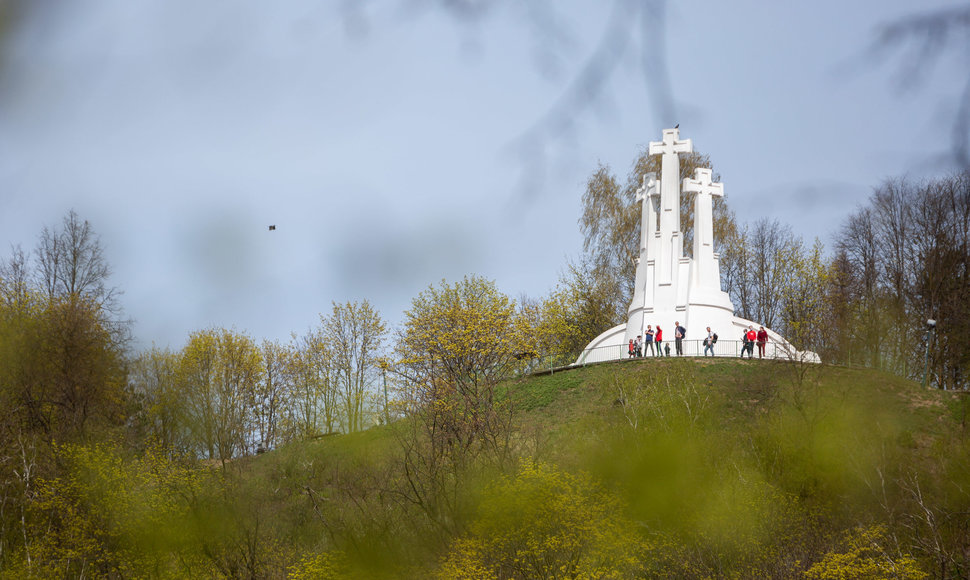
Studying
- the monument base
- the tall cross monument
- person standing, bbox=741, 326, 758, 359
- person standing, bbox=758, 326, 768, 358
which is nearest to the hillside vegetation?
person standing, bbox=758, 326, 768, 358

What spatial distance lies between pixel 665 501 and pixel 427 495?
816 cm

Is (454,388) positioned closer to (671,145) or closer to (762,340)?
(762,340)

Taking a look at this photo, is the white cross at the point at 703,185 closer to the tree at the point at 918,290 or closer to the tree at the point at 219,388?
the tree at the point at 918,290

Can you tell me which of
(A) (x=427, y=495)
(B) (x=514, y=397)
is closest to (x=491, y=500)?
(A) (x=427, y=495)

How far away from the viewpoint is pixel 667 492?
108 feet

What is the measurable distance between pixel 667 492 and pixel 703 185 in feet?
76.3

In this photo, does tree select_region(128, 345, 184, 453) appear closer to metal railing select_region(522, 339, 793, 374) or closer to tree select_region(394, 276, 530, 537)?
tree select_region(394, 276, 530, 537)

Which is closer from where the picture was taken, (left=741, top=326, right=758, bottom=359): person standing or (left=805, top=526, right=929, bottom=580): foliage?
(left=805, top=526, right=929, bottom=580): foliage

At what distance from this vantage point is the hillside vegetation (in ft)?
94.9

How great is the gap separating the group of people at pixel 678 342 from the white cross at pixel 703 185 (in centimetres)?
793

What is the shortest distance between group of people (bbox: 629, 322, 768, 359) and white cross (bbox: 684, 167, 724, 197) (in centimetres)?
793

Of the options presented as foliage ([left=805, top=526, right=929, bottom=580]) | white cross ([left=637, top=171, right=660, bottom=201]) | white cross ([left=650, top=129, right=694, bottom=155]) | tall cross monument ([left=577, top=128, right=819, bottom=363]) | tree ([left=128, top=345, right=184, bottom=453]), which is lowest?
foliage ([left=805, top=526, right=929, bottom=580])

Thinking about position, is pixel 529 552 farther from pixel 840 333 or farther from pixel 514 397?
pixel 840 333

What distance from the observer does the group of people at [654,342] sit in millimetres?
45000
